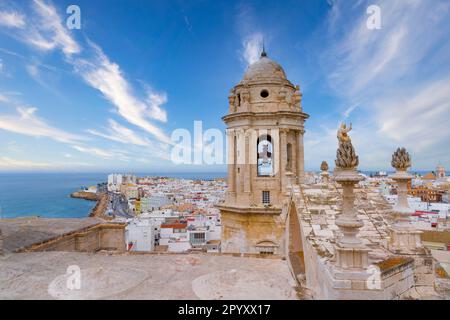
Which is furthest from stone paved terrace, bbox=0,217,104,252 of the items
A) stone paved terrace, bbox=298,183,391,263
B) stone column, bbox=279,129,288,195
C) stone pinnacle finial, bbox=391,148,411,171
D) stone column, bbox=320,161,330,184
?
stone pinnacle finial, bbox=391,148,411,171

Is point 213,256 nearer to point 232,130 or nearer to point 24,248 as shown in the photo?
point 24,248

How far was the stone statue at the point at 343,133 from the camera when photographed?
478cm

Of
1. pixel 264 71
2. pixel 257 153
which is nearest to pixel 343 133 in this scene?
pixel 257 153

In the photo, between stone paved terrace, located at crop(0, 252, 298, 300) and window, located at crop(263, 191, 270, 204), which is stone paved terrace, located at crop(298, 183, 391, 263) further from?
window, located at crop(263, 191, 270, 204)

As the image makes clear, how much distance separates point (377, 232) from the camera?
20.1 ft

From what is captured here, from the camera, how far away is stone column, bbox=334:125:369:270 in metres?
4.28

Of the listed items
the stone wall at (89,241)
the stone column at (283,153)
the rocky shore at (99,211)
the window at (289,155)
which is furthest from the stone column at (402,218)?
the rocky shore at (99,211)

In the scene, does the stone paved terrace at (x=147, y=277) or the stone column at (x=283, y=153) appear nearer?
the stone paved terrace at (x=147, y=277)

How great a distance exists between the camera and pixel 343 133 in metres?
4.86

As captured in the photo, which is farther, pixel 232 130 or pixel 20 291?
pixel 232 130

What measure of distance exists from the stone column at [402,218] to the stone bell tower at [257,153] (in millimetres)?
8689

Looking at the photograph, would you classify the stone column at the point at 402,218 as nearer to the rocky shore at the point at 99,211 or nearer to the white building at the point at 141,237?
the white building at the point at 141,237
